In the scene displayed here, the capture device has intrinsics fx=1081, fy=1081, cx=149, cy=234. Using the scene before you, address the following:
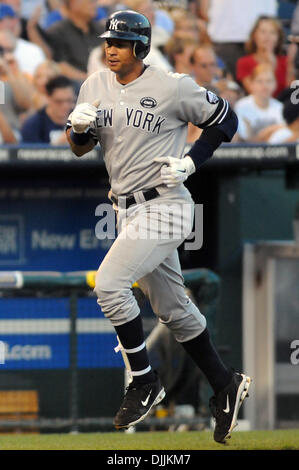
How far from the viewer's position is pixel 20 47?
9352mm

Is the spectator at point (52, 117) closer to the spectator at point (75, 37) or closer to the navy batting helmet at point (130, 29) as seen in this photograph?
the spectator at point (75, 37)

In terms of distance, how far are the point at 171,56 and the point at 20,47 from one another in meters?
1.37

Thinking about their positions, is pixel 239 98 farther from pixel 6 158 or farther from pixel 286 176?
pixel 6 158

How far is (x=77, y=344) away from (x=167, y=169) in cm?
324

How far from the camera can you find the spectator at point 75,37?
9.48 meters

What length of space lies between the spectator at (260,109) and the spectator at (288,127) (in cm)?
5

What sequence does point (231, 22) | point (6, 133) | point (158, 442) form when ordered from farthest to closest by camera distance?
point (231, 22) < point (6, 133) < point (158, 442)

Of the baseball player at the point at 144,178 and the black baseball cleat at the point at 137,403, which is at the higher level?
the baseball player at the point at 144,178


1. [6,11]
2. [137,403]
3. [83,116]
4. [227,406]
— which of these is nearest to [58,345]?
A: [6,11]

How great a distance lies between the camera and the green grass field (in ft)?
17.8

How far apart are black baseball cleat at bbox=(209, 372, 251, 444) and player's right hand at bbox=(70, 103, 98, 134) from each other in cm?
144

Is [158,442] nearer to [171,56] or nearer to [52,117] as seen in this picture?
[52,117]

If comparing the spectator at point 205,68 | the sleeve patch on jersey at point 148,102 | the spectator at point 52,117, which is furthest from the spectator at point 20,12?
the sleeve patch on jersey at point 148,102

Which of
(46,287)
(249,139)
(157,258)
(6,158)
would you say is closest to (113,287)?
(157,258)
